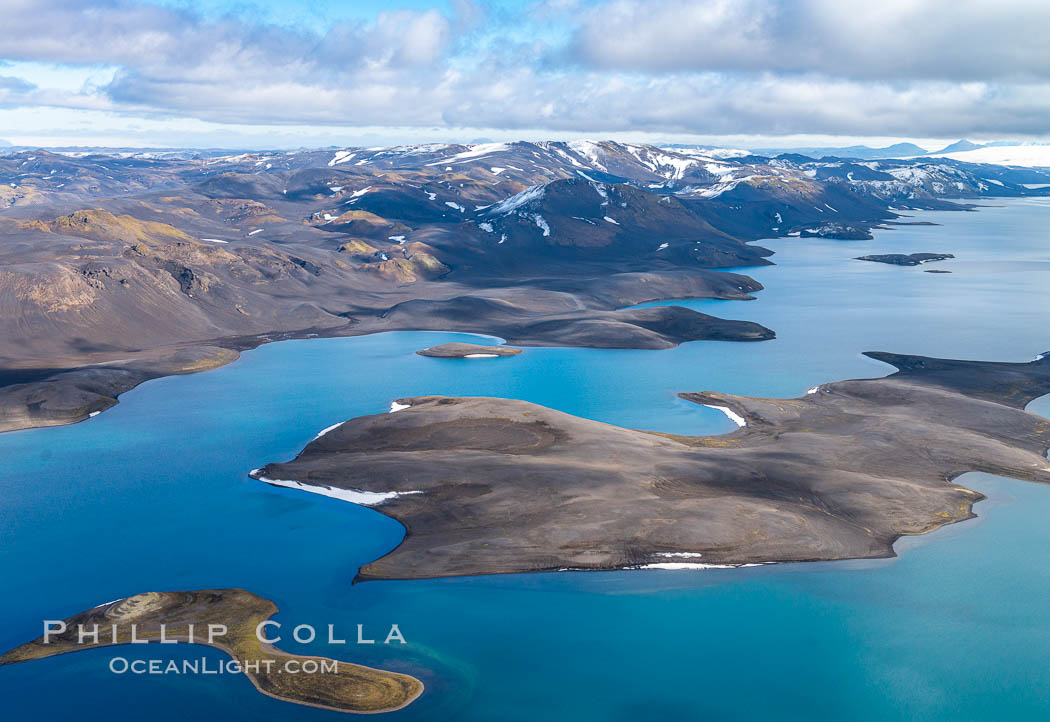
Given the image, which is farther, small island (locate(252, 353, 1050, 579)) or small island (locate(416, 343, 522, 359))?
small island (locate(416, 343, 522, 359))

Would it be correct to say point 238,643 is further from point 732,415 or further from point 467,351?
point 467,351

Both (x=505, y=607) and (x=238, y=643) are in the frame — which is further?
(x=505, y=607)

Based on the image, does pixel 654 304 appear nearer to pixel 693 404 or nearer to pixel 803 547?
pixel 693 404

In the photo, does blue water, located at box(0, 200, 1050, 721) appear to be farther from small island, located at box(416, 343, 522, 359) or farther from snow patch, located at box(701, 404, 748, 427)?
small island, located at box(416, 343, 522, 359)

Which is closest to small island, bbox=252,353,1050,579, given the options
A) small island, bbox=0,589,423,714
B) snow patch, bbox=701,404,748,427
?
snow patch, bbox=701,404,748,427

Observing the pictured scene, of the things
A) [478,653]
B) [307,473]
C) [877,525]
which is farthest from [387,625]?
[877,525]

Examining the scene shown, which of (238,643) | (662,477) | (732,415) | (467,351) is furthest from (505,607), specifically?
(467,351)
